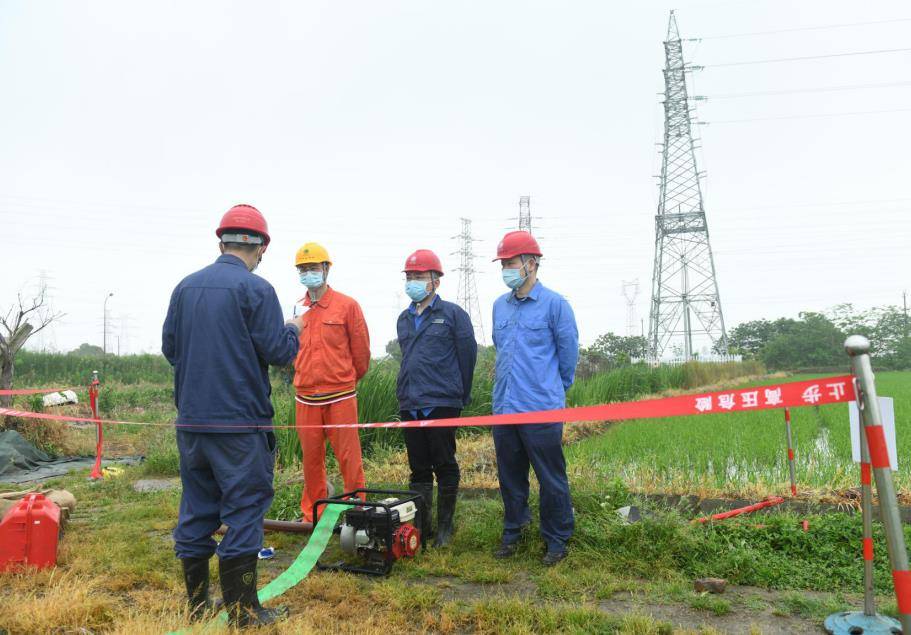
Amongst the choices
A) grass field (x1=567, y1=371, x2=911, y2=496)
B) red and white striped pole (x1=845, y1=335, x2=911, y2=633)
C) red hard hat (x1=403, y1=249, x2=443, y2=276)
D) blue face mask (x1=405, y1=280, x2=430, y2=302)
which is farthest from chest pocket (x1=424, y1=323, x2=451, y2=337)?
red and white striped pole (x1=845, y1=335, x2=911, y2=633)

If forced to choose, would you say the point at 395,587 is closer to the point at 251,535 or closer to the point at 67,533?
the point at 251,535

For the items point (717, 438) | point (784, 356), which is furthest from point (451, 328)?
point (784, 356)

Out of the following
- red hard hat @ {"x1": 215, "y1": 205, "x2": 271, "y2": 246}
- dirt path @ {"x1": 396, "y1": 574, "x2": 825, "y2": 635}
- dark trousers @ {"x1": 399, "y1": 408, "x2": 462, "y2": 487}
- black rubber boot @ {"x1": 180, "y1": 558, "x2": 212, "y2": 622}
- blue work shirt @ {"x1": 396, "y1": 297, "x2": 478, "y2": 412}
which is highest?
red hard hat @ {"x1": 215, "y1": 205, "x2": 271, "y2": 246}

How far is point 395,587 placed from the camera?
3.62 metres

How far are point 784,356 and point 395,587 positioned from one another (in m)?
42.6

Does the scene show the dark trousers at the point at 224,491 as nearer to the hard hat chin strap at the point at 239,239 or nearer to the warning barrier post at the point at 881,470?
the hard hat chin strap at the point at 239,239

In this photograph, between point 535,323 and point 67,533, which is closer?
point 535,323

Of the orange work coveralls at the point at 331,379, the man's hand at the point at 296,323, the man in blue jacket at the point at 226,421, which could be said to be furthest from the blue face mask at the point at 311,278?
the man in blue jacket at the point at 226,421

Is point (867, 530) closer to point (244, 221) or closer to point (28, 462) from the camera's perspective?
point (244, 221)

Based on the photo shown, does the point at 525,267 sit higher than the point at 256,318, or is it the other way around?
the point at 525,267

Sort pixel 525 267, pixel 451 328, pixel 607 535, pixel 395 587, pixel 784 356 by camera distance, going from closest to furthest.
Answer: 1. pixel 395 587
2. pixel 607 535
3. pixel 525 267
4. pixel 451 328
5. pixel 784 356

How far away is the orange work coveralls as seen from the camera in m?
4.78

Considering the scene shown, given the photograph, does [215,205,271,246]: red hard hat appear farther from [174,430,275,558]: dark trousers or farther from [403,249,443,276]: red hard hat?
[403,249,443,276]: red hard hat

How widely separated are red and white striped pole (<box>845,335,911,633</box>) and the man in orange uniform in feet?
11.0
